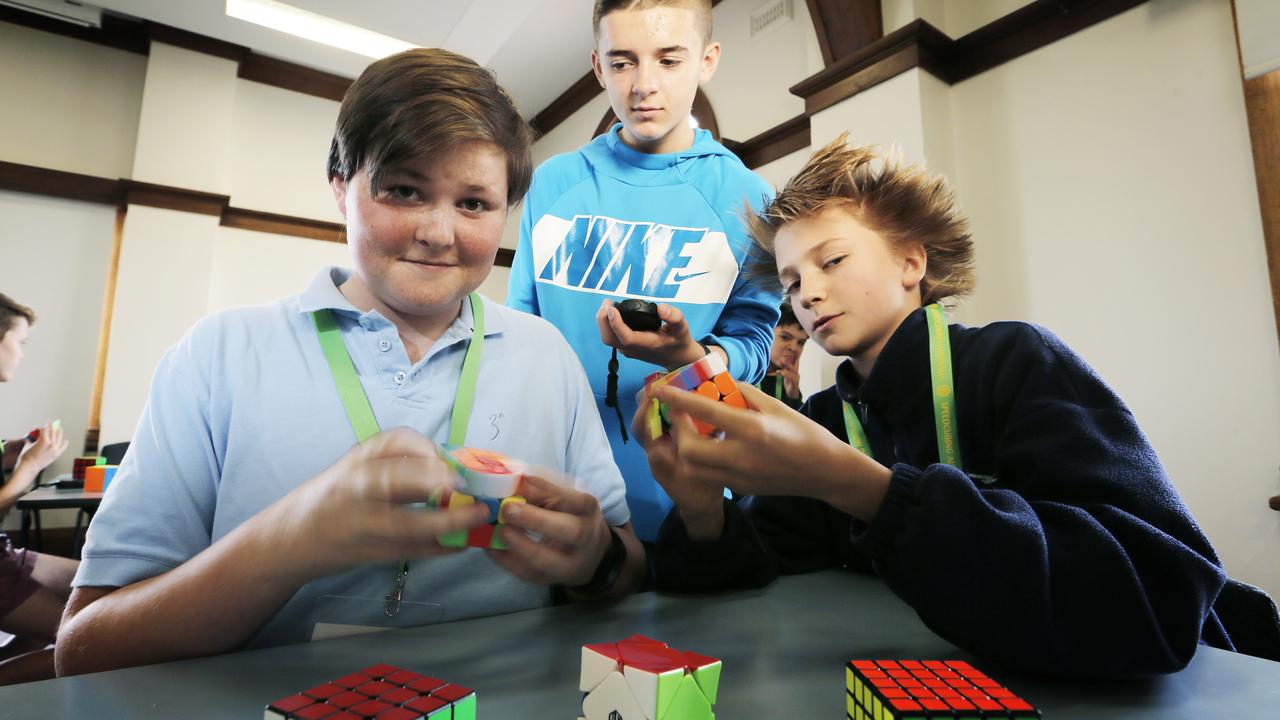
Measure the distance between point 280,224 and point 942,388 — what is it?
7.29 metres

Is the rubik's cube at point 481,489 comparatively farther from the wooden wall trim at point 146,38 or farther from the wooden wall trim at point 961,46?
the wooden wall trim at point 146,38

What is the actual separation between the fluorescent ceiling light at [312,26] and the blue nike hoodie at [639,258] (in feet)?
16.0

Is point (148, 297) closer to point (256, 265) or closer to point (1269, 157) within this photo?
point (256, 265)

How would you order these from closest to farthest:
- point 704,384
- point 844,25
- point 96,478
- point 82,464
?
point 704,384 < point 844,25 < point 96,478 < point 82,464

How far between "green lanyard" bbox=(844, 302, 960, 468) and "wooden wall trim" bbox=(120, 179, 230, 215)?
7010 mm

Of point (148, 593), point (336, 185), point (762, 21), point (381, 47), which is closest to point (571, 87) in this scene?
point (381, 47)

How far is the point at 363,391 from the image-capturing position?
3.53 feet

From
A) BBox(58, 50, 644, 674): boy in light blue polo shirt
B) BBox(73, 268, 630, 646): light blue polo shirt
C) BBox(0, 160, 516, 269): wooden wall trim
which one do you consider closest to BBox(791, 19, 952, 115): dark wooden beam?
BBox(58, 50, 644, 674): boy in light blue polo shirt

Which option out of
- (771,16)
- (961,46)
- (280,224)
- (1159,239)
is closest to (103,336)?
(280,224)

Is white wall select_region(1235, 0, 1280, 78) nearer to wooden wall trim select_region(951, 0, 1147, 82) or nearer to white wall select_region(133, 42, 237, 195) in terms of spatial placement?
wooden wall trim select_region(951, 0, 1147, 82)

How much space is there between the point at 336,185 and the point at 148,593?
69 cm

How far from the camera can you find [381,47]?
20.0 ft

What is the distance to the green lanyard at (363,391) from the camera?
103 centimetres

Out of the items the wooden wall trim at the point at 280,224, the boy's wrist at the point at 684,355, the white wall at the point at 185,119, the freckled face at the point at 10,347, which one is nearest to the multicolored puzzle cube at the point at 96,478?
the freckled face at the point at 10,347
